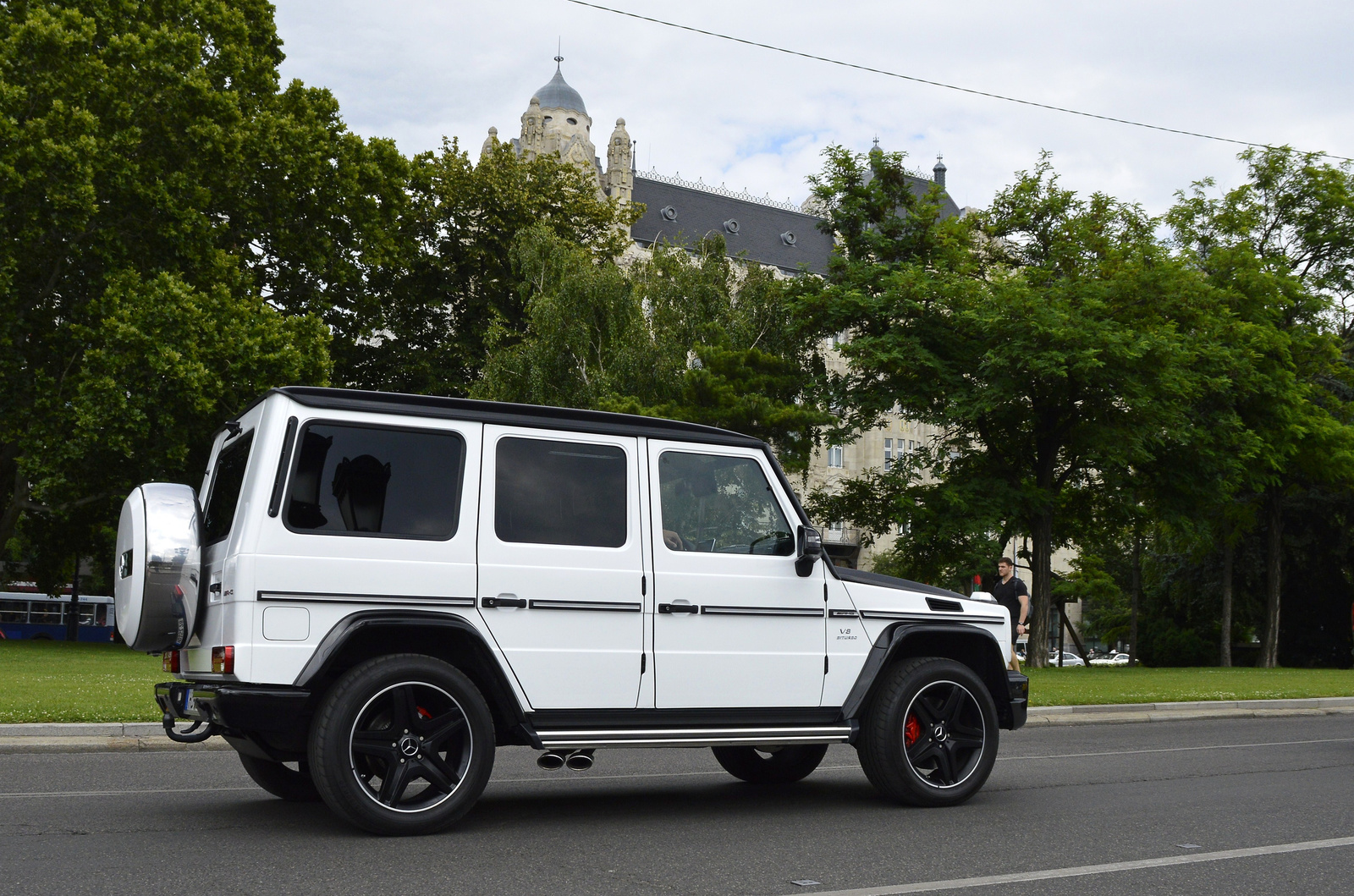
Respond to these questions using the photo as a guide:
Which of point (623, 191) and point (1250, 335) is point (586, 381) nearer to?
point (1250, 335)

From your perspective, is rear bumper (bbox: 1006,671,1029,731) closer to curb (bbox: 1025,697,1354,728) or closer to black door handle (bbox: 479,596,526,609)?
black door handle (bbox: 479,596,526,609)

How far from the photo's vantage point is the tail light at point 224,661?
5.91 metres

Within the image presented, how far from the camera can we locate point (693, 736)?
6727 millimetres

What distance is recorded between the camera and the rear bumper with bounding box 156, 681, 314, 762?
5.86 meters

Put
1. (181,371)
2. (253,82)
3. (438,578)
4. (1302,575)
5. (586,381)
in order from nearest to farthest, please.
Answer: (438,578) → (181,371) → (253,82) → (586,381) → (1302,575)

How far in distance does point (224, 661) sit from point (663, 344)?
89.4 ft

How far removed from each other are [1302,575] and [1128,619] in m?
17.7

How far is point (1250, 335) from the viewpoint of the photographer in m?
31.4

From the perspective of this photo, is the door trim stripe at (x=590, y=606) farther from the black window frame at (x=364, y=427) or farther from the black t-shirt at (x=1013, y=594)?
the black t-shirt at (x=1013, y=594)

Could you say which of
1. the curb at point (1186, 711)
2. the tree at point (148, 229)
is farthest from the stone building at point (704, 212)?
the curb at point (1186, 711)

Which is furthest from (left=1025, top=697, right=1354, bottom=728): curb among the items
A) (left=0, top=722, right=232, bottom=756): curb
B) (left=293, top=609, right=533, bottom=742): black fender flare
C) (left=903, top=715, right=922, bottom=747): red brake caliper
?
(left=293, top=609, right=533, bottom=742): black fender flare

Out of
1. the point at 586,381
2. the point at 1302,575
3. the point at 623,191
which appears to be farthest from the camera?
the point at 623,191

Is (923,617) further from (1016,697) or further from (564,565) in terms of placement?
(564,565)

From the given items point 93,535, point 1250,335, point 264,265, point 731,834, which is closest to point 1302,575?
point 1250,335
